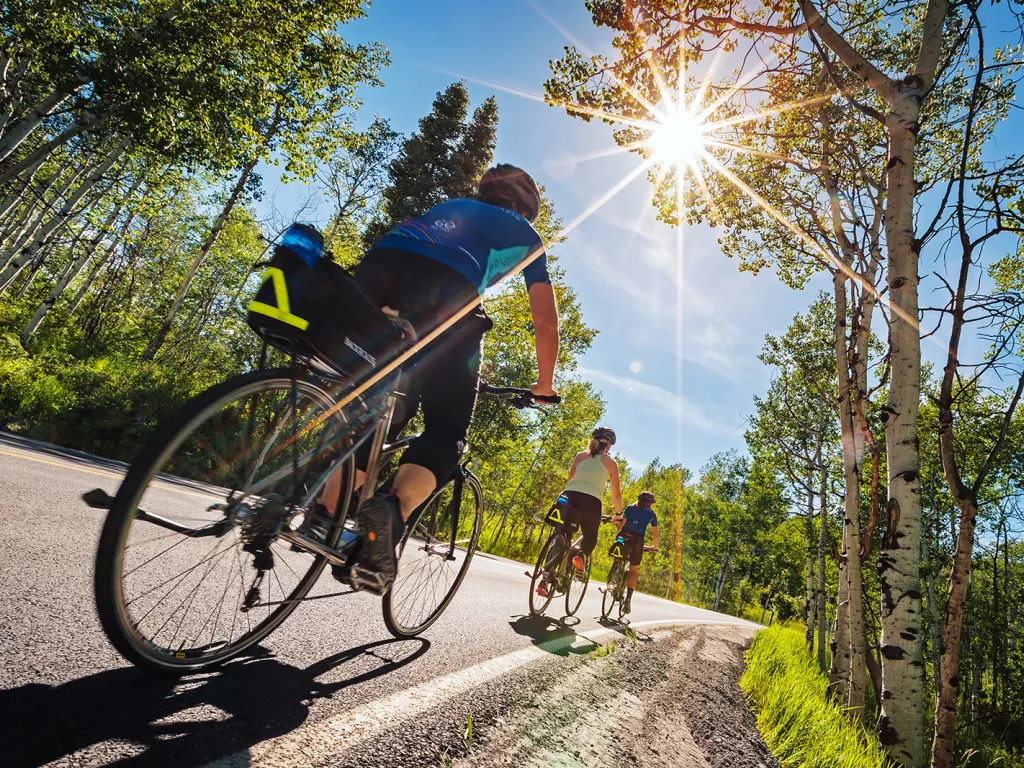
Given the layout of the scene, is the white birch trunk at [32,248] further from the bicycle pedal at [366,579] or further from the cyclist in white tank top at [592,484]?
the bicycle pedal at [366,579]

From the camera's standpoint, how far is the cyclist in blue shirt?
8.15 m

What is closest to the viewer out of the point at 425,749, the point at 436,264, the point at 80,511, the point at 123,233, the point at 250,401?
the point at 425,749

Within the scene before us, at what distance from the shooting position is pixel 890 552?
3832mm

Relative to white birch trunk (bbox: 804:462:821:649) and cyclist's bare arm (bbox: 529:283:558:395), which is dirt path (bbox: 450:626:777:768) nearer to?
cyclist's bare arm (bbox: 529:283:558:395)

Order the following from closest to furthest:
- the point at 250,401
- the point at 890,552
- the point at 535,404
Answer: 1. the point at 250,401
2. the point at 535,404
3. the point at 890,552

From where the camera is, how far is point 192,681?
1.57m

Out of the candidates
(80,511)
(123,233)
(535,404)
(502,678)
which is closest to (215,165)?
(80,511)

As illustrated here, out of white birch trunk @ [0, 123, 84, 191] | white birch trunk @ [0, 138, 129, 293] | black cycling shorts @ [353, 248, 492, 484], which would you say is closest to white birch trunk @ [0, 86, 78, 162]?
white birch trunk @ [0, 123, 84, 191]

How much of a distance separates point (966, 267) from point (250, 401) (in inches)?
212

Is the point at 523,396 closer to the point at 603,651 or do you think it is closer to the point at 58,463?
the point at 603,651

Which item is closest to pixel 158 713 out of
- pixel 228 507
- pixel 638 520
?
pixel 228 507

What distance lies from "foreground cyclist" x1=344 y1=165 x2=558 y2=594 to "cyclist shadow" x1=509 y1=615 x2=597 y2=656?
1.97m

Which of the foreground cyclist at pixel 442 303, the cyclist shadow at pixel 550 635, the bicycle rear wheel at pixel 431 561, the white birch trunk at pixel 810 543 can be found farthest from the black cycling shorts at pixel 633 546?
the white birch trunk at pixel 810 543

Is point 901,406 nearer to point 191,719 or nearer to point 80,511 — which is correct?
point 191,719
